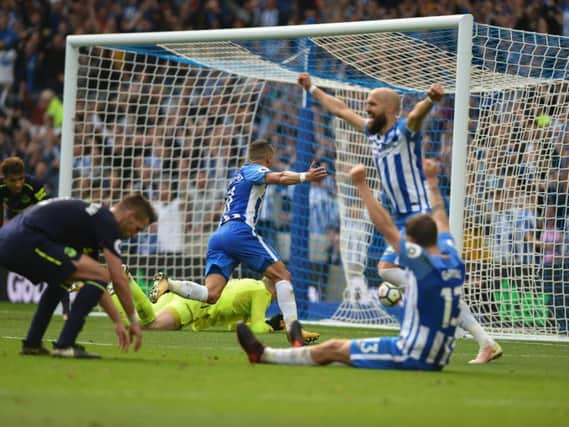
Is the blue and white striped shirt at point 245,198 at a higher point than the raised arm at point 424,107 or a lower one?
lower

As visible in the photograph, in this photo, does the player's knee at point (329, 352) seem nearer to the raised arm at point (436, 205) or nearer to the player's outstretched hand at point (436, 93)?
the raised arm at point (436, 205)

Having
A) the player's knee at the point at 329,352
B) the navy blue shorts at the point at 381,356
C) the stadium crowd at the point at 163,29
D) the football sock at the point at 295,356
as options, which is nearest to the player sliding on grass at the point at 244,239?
the football sock at the point at 295,356

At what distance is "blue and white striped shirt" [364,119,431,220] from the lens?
A: 1027cm

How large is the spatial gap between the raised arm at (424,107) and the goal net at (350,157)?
12.4ft

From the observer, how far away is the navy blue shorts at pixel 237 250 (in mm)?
12438

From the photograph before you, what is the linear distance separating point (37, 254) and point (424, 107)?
3.18 metres

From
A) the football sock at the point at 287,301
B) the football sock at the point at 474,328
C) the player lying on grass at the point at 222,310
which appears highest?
the football sock at the point at 474,328

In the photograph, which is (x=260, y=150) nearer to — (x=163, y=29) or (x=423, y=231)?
(x=423, y=231)

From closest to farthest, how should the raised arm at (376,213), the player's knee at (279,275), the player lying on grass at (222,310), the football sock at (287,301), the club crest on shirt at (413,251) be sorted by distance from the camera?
the club crest on shirt at (413,251) → the raised arm at (376,213) → the football sock at (287,301) → the player's knee at (279,275) → the player lying on grass at (222,310)

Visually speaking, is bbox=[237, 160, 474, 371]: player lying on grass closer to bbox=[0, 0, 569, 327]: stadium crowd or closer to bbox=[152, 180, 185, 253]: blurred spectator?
bbox=[0, 0, 569, 327]: stadium crowd

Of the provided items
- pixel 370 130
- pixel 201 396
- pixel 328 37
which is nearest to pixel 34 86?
pixel 328 37

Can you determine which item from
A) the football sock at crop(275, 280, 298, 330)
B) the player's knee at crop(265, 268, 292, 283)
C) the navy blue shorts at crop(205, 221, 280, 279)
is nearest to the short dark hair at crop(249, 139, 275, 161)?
the navy blue shorts at crop(205, 221, 280, 279)

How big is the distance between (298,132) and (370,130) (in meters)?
7.75

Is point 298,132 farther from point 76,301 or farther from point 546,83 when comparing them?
point 76,301
